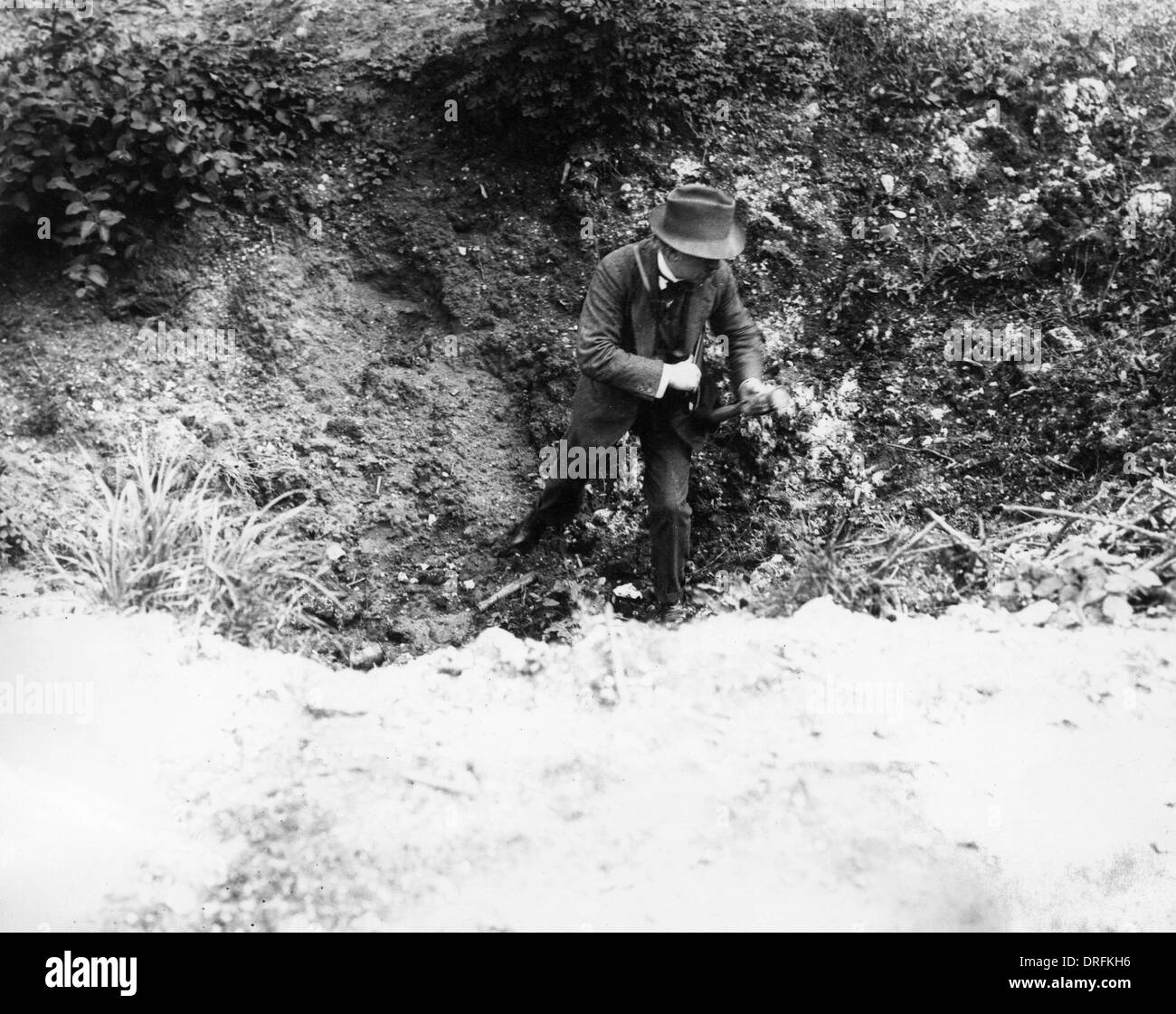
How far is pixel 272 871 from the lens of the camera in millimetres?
2924

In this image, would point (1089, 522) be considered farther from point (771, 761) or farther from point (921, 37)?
point (921, 37)

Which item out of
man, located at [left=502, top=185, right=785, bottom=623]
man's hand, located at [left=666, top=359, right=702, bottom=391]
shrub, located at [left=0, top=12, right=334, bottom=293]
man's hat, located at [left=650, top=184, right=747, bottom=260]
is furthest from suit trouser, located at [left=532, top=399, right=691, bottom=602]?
shrub, located at [left=0, top=12, right=334, bottom=293]

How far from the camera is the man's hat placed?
4.04 meters

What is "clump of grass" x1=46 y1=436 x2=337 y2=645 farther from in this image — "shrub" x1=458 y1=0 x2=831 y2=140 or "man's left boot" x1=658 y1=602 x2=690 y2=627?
"shrub" x1=458 y1=0 x2=831 y2=140

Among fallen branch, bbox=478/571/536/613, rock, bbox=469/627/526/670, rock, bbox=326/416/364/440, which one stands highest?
rock, bbox=469/627/526/670

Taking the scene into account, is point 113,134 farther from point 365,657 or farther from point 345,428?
point 365,657

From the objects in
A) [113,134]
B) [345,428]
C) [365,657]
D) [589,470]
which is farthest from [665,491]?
[113,134]

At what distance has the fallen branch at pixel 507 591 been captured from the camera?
500 cm

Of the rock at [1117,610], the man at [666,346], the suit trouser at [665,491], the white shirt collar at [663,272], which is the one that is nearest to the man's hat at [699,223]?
the man at [666,346]

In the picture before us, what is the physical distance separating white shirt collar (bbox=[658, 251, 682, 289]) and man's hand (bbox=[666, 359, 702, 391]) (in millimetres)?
336

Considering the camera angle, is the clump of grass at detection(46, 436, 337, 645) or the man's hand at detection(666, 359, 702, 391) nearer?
the clump of grass at detection(46, 436, 337, 645)

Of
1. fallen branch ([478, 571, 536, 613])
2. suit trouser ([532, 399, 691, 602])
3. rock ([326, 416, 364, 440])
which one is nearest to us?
suit trouser ([532, 399, 691, 602])

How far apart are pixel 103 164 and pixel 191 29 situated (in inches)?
48.0

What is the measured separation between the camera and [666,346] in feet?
14.6
